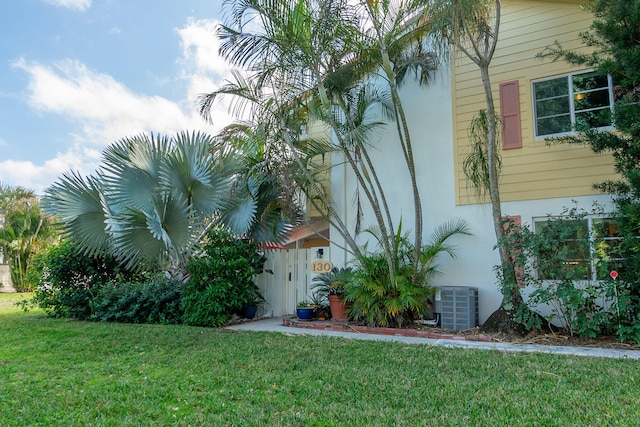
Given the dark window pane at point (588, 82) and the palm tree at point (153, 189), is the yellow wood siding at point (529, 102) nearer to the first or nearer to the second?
the dark window pane at point (588, 82)

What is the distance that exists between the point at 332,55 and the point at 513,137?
3921 millimetres

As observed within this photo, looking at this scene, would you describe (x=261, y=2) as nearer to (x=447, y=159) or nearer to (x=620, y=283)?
(x=447, y=159)

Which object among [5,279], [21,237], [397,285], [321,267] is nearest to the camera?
[397,285]

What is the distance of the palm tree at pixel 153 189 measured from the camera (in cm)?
928

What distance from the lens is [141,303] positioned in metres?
9.95

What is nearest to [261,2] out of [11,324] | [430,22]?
[430,22]

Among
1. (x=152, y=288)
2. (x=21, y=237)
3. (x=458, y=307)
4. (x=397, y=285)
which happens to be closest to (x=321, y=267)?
(x=397, y=285)

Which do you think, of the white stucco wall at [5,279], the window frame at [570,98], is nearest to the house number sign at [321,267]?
the window frame at [570,98]

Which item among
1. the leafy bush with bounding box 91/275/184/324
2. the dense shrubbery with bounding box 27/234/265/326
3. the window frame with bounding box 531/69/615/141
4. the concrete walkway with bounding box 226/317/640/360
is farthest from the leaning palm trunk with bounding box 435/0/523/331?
the leafy bush with bounding box 91/275/184/324

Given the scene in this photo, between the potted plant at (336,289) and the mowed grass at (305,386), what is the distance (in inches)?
89.6

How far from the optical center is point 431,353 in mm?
6051

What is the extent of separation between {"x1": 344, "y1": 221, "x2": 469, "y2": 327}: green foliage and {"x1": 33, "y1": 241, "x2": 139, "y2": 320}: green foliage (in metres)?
6.61

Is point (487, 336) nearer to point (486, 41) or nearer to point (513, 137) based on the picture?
point (513, 137)

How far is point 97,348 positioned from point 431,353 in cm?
516
